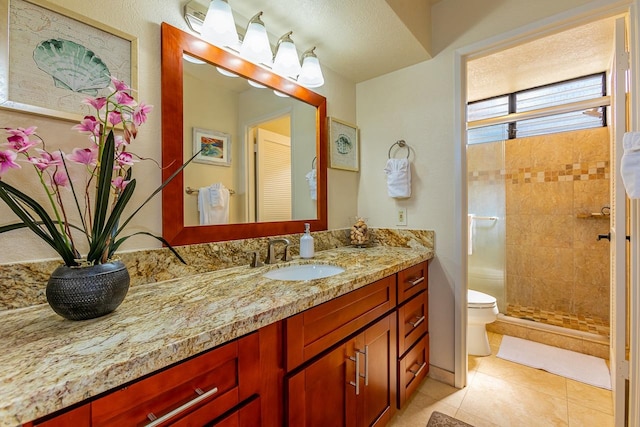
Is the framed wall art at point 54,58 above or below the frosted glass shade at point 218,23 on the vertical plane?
below

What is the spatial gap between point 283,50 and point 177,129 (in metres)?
0.74

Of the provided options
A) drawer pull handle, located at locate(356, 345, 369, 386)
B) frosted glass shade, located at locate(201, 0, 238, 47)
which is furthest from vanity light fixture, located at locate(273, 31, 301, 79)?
drawer pull handle, located at locate(356, 345, 369, 386)

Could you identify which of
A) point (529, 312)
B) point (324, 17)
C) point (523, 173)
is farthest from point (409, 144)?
point (529, 312)

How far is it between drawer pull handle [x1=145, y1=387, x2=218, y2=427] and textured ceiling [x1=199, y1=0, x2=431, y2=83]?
1.55m

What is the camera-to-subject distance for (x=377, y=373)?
4.10 ft

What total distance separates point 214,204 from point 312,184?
698 millimetres

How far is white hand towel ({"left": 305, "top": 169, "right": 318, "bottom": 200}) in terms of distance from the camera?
5.87ft

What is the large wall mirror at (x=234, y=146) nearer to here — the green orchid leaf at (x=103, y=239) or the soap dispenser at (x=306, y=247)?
the soap dispenser at (x=306, y=247)

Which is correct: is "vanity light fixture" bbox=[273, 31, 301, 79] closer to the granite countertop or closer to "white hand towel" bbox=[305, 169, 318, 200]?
"white hand towel" bbox=[305, 169, 318, 200]

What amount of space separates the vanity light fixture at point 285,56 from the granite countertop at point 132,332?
1124 millimetres

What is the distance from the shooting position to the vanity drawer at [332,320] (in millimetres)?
852

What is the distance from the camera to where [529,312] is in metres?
2.62

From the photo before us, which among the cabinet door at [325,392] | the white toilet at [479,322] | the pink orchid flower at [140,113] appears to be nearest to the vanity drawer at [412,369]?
the cabinet door at [325,392]

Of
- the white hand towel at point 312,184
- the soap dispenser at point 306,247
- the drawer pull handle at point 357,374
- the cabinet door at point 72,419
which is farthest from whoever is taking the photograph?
the white hand towel at point 312,184
